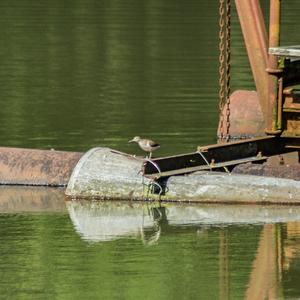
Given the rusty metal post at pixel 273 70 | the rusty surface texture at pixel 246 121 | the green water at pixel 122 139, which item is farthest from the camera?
the rusty surface texture at pixel 246 121

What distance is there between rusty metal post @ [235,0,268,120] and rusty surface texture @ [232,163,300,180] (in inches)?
60.6

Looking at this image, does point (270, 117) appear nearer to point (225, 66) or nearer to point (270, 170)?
point (270, 170)

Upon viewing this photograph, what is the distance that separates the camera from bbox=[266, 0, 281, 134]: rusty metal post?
16.9 m

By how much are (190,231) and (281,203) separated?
1306 millimetres

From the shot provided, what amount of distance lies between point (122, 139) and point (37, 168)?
10.0 ft

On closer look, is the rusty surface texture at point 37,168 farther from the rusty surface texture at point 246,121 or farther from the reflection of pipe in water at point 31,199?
the rusty surface texture at point 246,121

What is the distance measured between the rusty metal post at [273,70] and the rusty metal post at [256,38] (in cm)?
98

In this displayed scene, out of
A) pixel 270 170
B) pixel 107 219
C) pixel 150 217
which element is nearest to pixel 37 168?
pixel 107 219

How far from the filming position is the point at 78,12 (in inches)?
1700

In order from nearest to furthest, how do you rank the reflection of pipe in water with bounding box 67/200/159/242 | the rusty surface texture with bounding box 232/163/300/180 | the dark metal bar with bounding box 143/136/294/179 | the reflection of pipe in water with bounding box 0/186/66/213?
the reflection of pipe in water with bounding box 67/200/159/242 < the reflection of pipe in water with bounding box 0/186/66/213 < the dark metal bar with bounding box 143/136/294/179 < the rusty surface texture with bounding box 232/163/300/180

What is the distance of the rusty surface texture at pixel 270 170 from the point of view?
16384mm

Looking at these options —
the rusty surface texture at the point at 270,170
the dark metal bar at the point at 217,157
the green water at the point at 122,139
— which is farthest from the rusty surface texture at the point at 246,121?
the rusty surface texture at the point at 270,170

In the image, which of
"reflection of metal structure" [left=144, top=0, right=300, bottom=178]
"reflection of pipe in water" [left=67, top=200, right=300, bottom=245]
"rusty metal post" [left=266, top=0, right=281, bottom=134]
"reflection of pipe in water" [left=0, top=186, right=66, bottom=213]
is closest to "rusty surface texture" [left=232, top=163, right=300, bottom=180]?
"reflection of metal structure" [left=144, top=0, right=300, bottom=178]

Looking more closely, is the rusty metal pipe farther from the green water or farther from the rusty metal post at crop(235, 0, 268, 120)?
the green water
